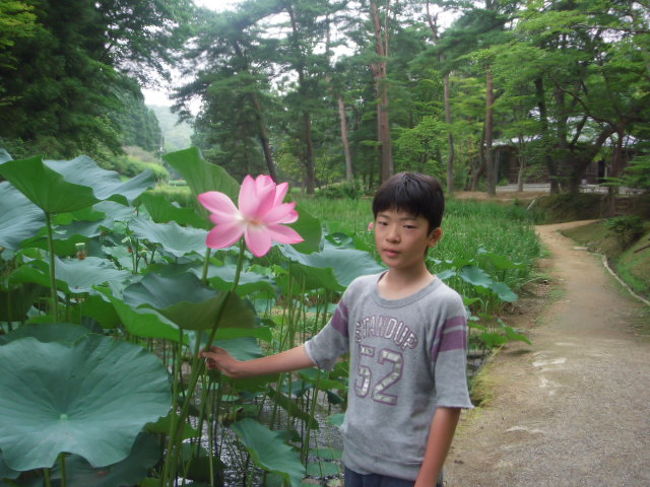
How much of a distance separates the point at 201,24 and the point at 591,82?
1121 cm

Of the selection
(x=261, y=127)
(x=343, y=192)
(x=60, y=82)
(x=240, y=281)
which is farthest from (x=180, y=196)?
(x=240, y=281)

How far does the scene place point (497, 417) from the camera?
2180 mm

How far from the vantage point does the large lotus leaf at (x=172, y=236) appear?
1.36 metres

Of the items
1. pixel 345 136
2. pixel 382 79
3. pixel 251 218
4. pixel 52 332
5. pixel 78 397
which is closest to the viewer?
pixel 251 218

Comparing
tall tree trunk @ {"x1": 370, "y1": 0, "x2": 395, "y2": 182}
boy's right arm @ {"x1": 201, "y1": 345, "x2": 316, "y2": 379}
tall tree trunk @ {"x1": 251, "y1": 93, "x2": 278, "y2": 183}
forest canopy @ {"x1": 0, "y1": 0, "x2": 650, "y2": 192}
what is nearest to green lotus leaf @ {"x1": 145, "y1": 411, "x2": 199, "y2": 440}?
boy's right arm @ {"x1": 201, "y1": 345, "x2": 316, "y2": 379}

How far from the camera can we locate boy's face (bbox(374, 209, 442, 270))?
38.5 inches

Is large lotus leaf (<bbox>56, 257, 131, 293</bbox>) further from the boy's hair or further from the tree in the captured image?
the tree

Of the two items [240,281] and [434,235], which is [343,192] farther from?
[434,235]

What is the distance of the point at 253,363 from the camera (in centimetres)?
108

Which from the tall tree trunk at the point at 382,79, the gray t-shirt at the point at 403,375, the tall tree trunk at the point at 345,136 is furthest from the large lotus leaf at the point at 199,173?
the tall tree trunk at the point at 345,136

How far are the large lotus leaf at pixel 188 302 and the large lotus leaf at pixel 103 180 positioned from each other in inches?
13.8

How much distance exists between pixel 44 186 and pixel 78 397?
380 mm

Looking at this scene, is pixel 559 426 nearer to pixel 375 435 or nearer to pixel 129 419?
pixel 375 435

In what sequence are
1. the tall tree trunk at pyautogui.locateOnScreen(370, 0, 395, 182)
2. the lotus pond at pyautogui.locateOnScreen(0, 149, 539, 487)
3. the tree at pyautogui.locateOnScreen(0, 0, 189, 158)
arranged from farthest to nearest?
1. the tall tree trunk at pyautogui.locateOnScreen(370, 0, 395, 182)
2. the tree at pyautogui.locateOnScreen(0, 0, 189, 158)
3. the lotus pond at pyautogui.locateOnScreen(0, 149, 539, 487)
